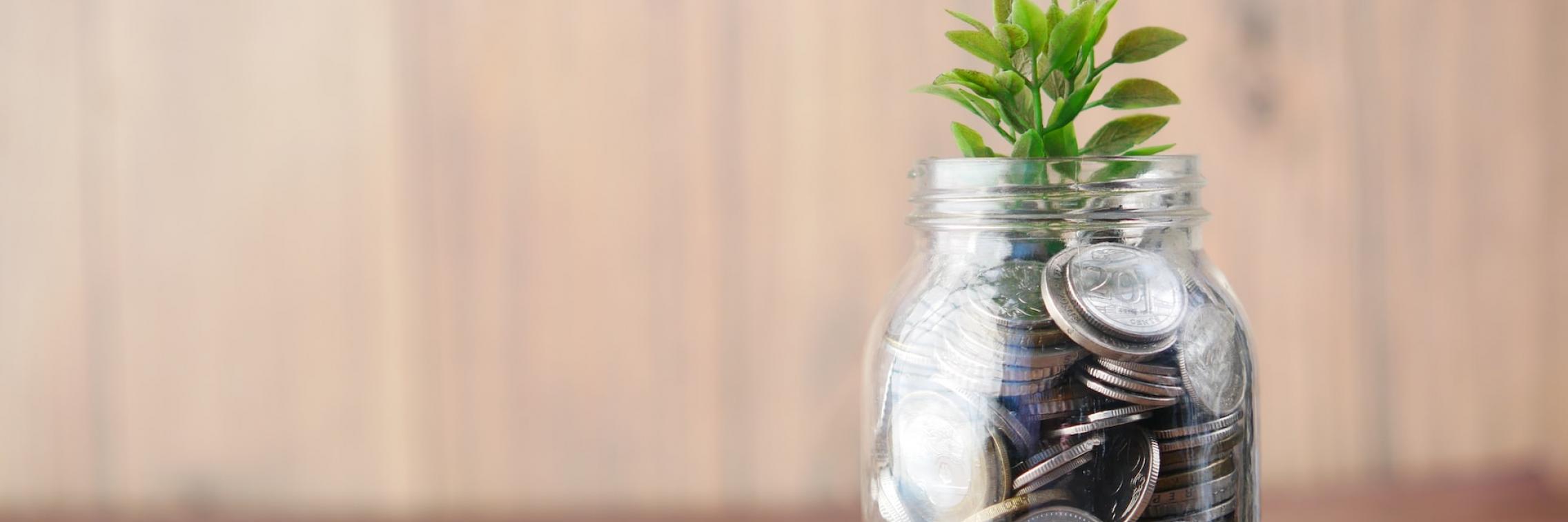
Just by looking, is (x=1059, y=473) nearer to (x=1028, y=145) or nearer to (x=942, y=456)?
(x=942, y=456)

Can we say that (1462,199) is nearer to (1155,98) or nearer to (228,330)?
(1155,98)

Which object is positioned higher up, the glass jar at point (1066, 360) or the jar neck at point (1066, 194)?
the jar neck at point (1066, 194)

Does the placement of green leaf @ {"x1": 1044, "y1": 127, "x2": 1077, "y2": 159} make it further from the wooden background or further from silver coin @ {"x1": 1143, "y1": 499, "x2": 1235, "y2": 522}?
the wooden background

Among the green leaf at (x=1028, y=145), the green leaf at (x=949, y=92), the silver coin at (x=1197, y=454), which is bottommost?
the silver coin at (x=1197, y=454)

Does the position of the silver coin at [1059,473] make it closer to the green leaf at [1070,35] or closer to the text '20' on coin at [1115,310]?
the text '20' on coin at [1115,310]

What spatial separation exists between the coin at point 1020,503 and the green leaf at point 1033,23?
218mm

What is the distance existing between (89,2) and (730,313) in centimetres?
65

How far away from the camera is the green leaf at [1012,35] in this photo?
1.80 ft

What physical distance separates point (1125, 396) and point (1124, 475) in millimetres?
37

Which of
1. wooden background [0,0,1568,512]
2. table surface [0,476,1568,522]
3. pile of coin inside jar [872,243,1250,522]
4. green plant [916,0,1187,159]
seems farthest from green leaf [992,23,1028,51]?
table surface [0,476,1568,522]

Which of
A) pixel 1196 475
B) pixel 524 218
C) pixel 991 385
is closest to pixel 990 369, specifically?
pixel 991 385

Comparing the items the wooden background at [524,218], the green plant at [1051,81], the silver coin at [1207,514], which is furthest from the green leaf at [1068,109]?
the wooden background at [524,218]

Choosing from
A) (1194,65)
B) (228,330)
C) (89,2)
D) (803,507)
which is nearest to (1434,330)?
(1194,65)

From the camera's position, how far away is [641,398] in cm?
109
